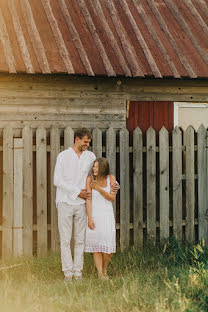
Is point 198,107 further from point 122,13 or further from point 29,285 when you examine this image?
point 29,285

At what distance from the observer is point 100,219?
678 cm

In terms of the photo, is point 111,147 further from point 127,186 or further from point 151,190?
point 151,190

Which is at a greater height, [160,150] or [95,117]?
[95,117]

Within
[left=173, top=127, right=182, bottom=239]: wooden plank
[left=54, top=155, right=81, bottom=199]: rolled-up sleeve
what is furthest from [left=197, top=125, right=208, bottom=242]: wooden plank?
[left=54, top=155, right=81, bottom=199]: rolled-up sleeve

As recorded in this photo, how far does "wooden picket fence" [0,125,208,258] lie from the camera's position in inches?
313

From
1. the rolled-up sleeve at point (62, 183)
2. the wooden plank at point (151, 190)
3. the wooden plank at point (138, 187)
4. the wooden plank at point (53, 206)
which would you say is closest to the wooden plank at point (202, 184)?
the wooden plank at point (151, 190)

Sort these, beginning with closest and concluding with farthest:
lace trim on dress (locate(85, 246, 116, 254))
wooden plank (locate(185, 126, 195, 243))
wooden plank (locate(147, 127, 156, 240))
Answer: lace trim on dress (locate(85, 246, 116, 254)) → wooden plank (locate(147, 127, 156, 240)) → wooden plank (locate(185, 126, 195, 243))

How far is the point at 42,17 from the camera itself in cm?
961

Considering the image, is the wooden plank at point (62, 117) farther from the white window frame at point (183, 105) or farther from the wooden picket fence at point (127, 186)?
the white window frame at point (183, 105)

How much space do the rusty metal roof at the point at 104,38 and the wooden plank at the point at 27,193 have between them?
109 centimetres

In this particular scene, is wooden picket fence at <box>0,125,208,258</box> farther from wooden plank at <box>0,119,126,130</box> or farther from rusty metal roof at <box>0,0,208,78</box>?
rusty metal roof at <box>0,0,208,78</box>

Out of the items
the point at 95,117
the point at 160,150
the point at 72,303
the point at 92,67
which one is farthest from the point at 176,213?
the point at 72,303

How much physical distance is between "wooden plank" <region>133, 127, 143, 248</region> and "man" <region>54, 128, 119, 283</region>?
62.8 inches

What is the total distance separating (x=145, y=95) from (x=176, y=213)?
2.25m
